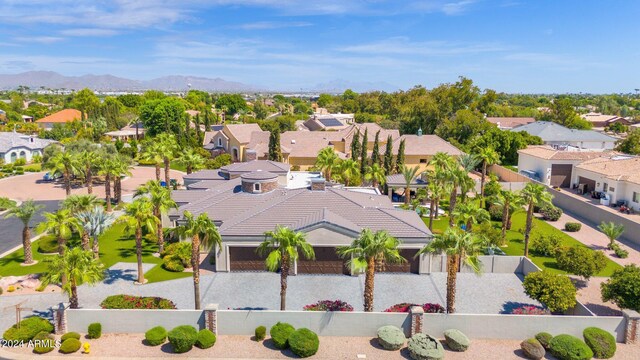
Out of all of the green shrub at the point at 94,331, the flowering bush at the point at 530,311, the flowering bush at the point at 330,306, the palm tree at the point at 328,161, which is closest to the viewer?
the green shrub at the point at 94,331

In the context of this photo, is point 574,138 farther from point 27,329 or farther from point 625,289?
point 27,329

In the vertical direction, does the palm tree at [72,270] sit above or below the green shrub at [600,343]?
above

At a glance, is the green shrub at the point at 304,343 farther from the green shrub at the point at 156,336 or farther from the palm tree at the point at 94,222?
the palm tree at the point at 94,222

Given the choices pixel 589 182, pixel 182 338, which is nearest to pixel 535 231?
pixel 589 182

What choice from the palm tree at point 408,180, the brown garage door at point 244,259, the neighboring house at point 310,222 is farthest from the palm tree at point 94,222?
the palm tree at point 408,180

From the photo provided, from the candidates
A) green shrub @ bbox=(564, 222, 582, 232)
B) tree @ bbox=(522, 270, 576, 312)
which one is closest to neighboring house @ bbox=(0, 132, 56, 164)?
tree @ bbox=(522, 270, 576, 312)

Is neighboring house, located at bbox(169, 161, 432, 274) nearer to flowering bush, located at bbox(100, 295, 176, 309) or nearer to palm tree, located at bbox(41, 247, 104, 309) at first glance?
flowering bush, located at bbox(100, 295, 176, 309)

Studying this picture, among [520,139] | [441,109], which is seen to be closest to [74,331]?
[520,139]

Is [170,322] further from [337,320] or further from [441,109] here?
[441,109]
